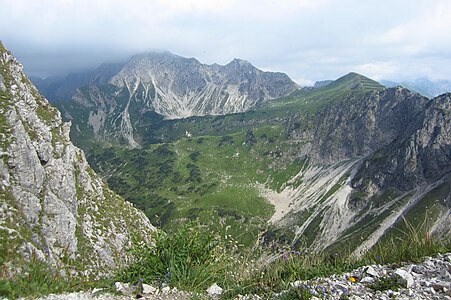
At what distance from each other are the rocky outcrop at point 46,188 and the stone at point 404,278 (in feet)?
213

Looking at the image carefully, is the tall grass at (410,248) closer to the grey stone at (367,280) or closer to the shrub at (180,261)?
the grey stone at (367,280)

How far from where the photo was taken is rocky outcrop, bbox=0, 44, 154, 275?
74.2 m

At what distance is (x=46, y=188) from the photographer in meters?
85.4

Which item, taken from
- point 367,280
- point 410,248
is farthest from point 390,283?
point 410,248

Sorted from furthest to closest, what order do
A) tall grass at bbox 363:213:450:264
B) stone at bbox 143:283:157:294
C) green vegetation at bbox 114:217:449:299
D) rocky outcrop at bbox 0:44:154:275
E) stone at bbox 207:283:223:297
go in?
rocky outcrop at bbox 0:44:154:275
tall grass at bbox 363:213:450:264
green vegetation at bbox 114:217:449:299
stone at bbox 207:283:223:297
stone at bbox 143:283:157:294

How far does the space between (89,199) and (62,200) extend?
40.8 ft

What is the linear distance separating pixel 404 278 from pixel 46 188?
91.8 m

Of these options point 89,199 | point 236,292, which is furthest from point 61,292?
point 89,199

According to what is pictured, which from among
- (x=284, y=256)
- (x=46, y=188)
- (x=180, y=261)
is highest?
(x=284, y=256)

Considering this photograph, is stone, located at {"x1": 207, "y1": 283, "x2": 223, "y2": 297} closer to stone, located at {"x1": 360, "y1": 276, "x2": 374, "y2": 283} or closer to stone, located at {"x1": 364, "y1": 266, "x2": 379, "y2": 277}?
stone, located at {"x1": 360, "y1": 276, "x2": 374, "y2": 283}

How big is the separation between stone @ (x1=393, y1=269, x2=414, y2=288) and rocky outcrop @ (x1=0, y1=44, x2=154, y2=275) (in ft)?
213

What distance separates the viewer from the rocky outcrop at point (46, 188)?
74250 millimetres

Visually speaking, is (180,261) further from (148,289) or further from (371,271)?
(371,271)

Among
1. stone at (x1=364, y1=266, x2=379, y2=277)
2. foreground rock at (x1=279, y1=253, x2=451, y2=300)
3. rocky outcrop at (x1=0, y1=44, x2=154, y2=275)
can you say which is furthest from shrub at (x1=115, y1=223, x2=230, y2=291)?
rocky outcrop at (x1=0, y1=44, x2=154, y2=275)
